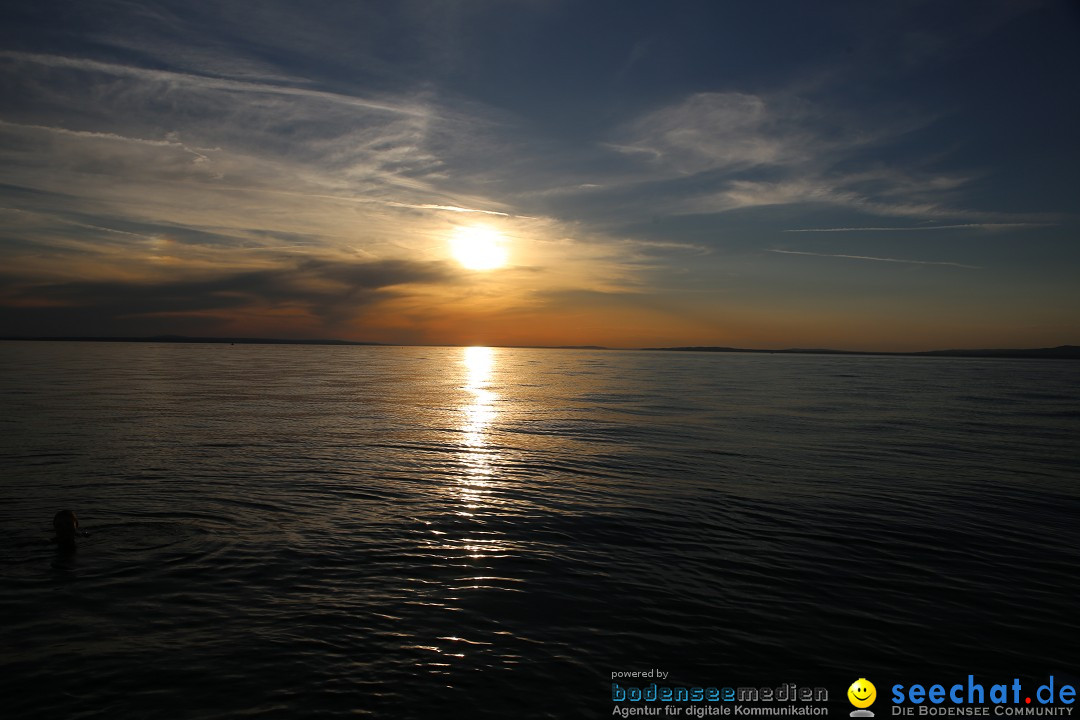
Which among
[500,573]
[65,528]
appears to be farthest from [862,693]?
[65,528]

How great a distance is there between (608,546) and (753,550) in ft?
12.1

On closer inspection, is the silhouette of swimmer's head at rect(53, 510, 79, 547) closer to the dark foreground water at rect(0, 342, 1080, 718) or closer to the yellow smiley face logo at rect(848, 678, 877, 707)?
the dark foreground water at rect(0, 342, 1080, 718)

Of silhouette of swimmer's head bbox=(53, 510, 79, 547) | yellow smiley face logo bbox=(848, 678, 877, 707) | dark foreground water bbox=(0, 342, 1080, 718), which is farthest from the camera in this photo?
silhouette of swimmer's head bbox=(53, 510, 79, 547)

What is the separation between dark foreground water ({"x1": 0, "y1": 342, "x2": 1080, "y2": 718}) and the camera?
9227 mm

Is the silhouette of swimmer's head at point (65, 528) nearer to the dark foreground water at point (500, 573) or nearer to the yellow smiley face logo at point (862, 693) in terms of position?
the dark foreground water at point (500, 573)

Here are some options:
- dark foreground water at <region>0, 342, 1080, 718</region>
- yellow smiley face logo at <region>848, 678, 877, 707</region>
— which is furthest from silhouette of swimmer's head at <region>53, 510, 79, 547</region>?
yellow smiley face logo at <region>848, 678, 877, 707</region>

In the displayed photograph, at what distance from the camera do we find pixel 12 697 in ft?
27.3

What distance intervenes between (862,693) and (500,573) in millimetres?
7223

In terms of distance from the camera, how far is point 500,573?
13.5 meters

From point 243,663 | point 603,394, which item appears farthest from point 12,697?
point 603,394

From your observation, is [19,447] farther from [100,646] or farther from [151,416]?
[100,646]

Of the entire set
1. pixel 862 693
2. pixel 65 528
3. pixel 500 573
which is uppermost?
pixel 65 528

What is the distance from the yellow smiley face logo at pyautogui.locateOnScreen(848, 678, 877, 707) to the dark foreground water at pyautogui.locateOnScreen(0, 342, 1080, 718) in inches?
6.8

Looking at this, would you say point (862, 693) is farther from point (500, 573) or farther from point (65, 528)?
point (65, 528)
